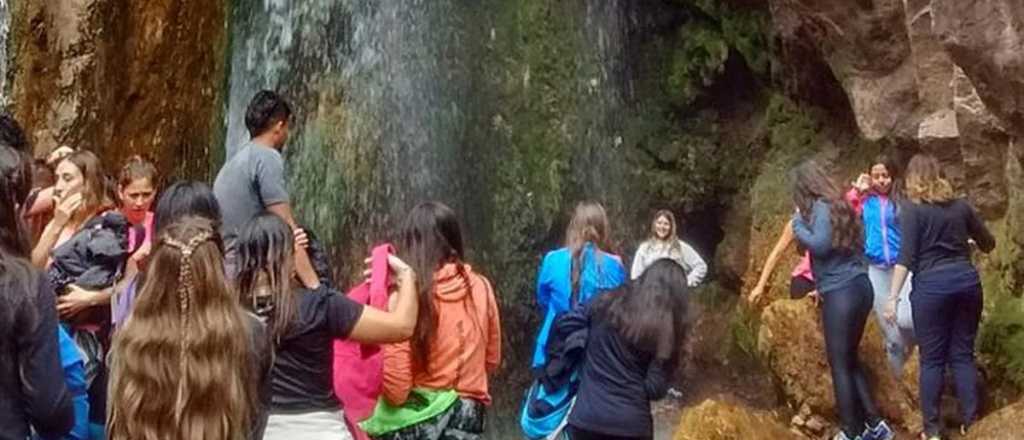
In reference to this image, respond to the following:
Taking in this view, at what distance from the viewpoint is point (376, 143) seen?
15.4 meters

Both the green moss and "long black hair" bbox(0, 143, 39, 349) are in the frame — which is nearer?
"long black hair" bbox(0, 143, 39, 349)

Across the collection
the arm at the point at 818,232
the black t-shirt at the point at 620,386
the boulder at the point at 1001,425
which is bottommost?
the boulder at the point at 1001,425

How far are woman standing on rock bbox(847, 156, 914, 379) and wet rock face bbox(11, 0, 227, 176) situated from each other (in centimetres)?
615

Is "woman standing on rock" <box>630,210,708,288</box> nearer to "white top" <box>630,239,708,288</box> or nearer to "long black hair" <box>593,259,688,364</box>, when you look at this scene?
"white top" <box>630,239,708,288</box>

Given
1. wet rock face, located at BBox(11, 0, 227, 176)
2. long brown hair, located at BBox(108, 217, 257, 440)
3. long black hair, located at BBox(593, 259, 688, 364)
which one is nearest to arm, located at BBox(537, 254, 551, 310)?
long black hair, located at BBox(593, 259, 688, 364)

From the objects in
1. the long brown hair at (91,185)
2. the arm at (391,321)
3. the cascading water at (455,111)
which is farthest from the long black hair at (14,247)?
the cascading water at (455,111)

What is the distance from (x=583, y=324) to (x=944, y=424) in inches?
147

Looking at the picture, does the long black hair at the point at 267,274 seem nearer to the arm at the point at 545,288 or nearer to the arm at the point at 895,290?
the arm at the point at 545,288

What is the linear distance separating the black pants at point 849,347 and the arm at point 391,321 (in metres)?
3.91

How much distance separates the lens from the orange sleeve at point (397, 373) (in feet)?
20.0

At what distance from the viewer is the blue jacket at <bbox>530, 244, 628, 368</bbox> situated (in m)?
7.76

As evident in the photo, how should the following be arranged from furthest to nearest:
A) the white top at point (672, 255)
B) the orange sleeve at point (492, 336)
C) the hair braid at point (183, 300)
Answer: the white top at point (672, 255), the orange sleeve at point (492, 336), the hair braid at point (183, 300)

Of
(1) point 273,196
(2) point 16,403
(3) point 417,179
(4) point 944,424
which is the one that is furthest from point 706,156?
(2) point 16,403

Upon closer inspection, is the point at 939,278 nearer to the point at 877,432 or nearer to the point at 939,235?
the point at 939,235
